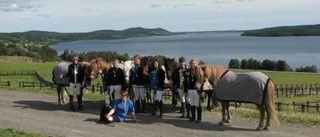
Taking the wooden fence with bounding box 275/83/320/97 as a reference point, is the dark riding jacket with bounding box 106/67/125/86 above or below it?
above

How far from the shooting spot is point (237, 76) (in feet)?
43.4

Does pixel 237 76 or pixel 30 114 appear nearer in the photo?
pixel 237 76

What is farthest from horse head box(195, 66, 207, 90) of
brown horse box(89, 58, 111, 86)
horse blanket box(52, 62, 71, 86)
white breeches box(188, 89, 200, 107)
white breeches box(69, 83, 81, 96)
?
horse blanket box(52, 62, 71, 86)

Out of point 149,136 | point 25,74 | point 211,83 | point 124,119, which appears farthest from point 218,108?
point 25,74

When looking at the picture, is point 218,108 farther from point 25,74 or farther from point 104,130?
point 25,74

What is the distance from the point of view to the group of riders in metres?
13.7

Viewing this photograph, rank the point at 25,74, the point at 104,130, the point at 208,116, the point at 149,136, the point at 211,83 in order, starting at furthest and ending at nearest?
the point at 25,74 → the point at 208,116 → the point at 211,83 → the point at 104,130 → the point at 149,136

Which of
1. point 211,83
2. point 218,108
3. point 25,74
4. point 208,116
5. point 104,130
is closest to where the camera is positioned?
point 104,130

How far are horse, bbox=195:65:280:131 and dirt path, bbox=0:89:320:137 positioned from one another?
562 millimetres

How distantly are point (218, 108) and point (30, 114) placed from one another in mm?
6485

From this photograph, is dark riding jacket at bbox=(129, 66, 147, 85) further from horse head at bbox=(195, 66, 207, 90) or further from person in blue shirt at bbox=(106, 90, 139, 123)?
horse head at bbox=(195, 66, 207, 90)

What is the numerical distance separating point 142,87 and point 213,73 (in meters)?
2.83

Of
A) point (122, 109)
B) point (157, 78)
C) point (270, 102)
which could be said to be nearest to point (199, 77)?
point (157, 78)

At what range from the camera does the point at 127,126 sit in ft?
43.2
